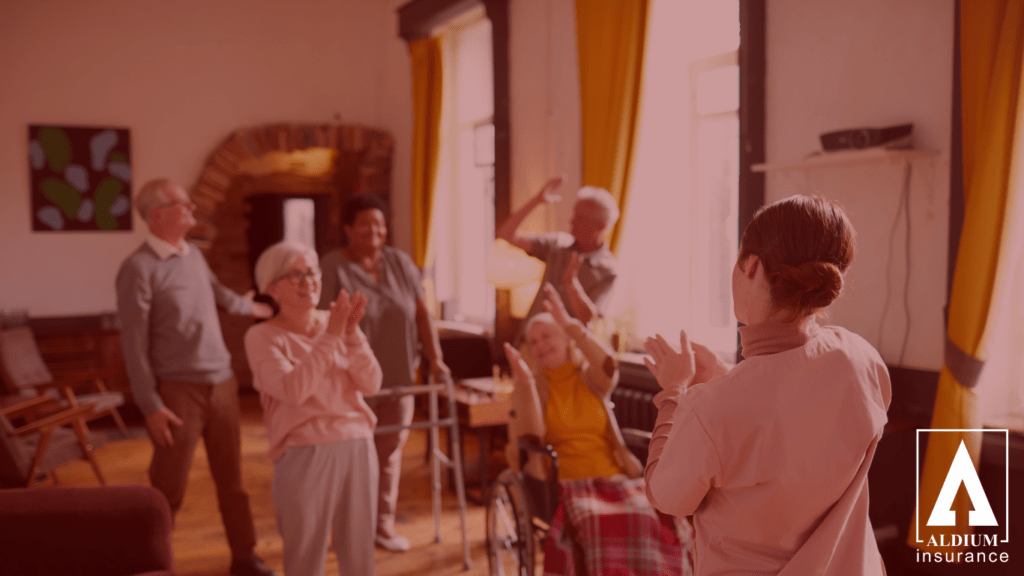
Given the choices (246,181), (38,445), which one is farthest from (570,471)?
(246,181)

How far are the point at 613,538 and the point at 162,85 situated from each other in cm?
673

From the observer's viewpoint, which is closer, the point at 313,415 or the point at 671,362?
the point at 671,362

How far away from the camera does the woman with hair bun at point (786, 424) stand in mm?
1158

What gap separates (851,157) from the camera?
3.11 m

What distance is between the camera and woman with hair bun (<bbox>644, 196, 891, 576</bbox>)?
45.6 inches

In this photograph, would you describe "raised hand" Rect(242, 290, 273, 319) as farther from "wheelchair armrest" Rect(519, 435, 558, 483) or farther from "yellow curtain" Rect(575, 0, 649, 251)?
"yellow curtain" Rect(575, 0, 649, 251)

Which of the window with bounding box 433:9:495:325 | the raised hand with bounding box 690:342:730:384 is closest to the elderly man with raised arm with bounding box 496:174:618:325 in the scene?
the raised hand with bounding box 690:342:730:384

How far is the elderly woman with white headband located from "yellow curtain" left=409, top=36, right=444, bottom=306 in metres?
4.46

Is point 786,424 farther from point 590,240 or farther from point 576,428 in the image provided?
point 590,240

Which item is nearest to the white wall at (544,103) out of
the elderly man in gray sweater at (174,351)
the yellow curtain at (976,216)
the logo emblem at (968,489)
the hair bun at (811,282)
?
the elderly man in gray sweater at (174,351)

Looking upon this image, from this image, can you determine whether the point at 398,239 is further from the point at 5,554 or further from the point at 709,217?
the point at 5,554

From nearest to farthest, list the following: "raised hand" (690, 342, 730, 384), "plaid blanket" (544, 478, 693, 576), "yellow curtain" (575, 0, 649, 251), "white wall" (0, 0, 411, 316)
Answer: "raised hand" (690, 342, 730, 384) < "plaid blanket" (544, 478, 693, 576) < "yellow curtain" (575, 0, 649, 251) < "white wall" (0, 0, 411, 316)

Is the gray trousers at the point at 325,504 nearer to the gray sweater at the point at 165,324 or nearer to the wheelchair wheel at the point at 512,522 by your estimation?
the wheelchair wheel at the point at 512,522

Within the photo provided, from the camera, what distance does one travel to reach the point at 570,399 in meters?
2.91
